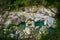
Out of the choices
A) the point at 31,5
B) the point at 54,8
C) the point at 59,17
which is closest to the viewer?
the point at 59,17

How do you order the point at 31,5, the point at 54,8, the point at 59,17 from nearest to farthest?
the point at 59,17, the point at 54,8, the point at 31,5

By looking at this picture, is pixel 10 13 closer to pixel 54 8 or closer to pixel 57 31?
pixel 54 8

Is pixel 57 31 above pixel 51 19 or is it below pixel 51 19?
above

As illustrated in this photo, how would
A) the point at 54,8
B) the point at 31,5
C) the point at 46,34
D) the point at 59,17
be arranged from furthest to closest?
the point at 31,5, the point at 54,8, the point at 59,17, the point at 46,34

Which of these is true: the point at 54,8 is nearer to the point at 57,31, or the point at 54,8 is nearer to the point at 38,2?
the point at 38,2

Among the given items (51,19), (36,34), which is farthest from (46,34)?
(51,19)

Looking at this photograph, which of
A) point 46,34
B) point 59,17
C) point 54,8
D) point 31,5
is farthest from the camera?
point 31,5

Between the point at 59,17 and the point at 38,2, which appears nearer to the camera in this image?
the point at 59,17

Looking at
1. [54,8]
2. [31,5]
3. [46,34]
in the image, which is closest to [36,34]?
[46,34]

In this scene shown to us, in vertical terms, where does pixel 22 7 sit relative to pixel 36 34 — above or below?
below
